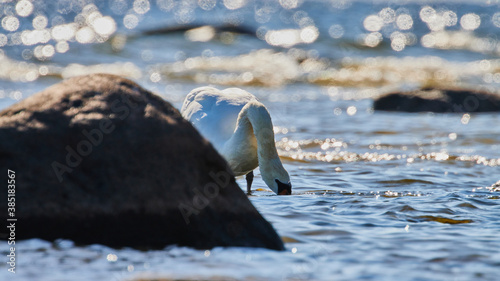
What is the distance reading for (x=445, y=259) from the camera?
10.7 feet

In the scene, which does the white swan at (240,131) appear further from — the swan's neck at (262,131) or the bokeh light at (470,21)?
the bokeh light at (470,21)

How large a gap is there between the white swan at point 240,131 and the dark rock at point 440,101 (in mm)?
5093

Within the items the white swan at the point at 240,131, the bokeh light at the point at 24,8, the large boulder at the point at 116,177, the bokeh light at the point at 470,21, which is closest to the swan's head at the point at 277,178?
the white swan at the point at 240,131

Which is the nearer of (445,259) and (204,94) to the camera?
(445,259)

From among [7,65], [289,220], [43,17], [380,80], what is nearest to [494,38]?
[380,80]

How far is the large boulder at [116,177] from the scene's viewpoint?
315cm

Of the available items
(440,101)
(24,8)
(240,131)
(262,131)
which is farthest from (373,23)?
(262,131)

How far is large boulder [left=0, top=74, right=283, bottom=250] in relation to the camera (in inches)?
124

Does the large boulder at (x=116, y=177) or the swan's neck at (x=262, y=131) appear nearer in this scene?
the large boulder at (x=116, y=177)

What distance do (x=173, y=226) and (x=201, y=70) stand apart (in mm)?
13974

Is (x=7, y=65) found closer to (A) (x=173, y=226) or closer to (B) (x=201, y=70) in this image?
(B) (x=201, y=70)

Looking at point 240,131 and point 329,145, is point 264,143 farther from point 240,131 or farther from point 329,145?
point 329,145

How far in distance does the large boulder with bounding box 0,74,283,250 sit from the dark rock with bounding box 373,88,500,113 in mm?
7452

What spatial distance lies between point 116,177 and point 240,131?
1.97 meters
